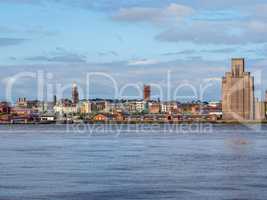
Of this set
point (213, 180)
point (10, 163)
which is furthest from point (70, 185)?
point (10, 163)

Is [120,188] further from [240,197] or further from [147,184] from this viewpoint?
[240,197]

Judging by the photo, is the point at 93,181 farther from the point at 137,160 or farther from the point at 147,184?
the point at 137,160

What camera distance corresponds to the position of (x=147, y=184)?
1251 inches

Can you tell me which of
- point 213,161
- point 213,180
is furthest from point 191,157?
point 213,180

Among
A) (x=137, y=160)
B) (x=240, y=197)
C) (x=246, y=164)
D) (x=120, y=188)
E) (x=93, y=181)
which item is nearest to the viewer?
(x=240, y=197)

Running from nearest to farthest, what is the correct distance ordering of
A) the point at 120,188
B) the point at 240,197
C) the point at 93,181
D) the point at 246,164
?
the point at 240,197
the point at 120,188
the point at 93,181
the point at 246,164

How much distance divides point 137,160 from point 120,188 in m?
14.7

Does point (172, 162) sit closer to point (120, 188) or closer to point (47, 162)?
point (47, 162)

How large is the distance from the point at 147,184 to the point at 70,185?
3180 millimetres

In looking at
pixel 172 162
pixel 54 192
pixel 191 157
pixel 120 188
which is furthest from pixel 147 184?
pixel 191 157

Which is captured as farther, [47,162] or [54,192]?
[47,162]

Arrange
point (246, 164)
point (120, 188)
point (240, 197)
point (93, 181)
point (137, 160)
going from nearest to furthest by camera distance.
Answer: point (240, 197)
point (120, 188)
point (93, 181)
point (246, 164)
point (137, 160)

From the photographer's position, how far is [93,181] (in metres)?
32.7

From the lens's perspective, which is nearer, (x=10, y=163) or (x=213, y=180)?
(x=213, y=180)
